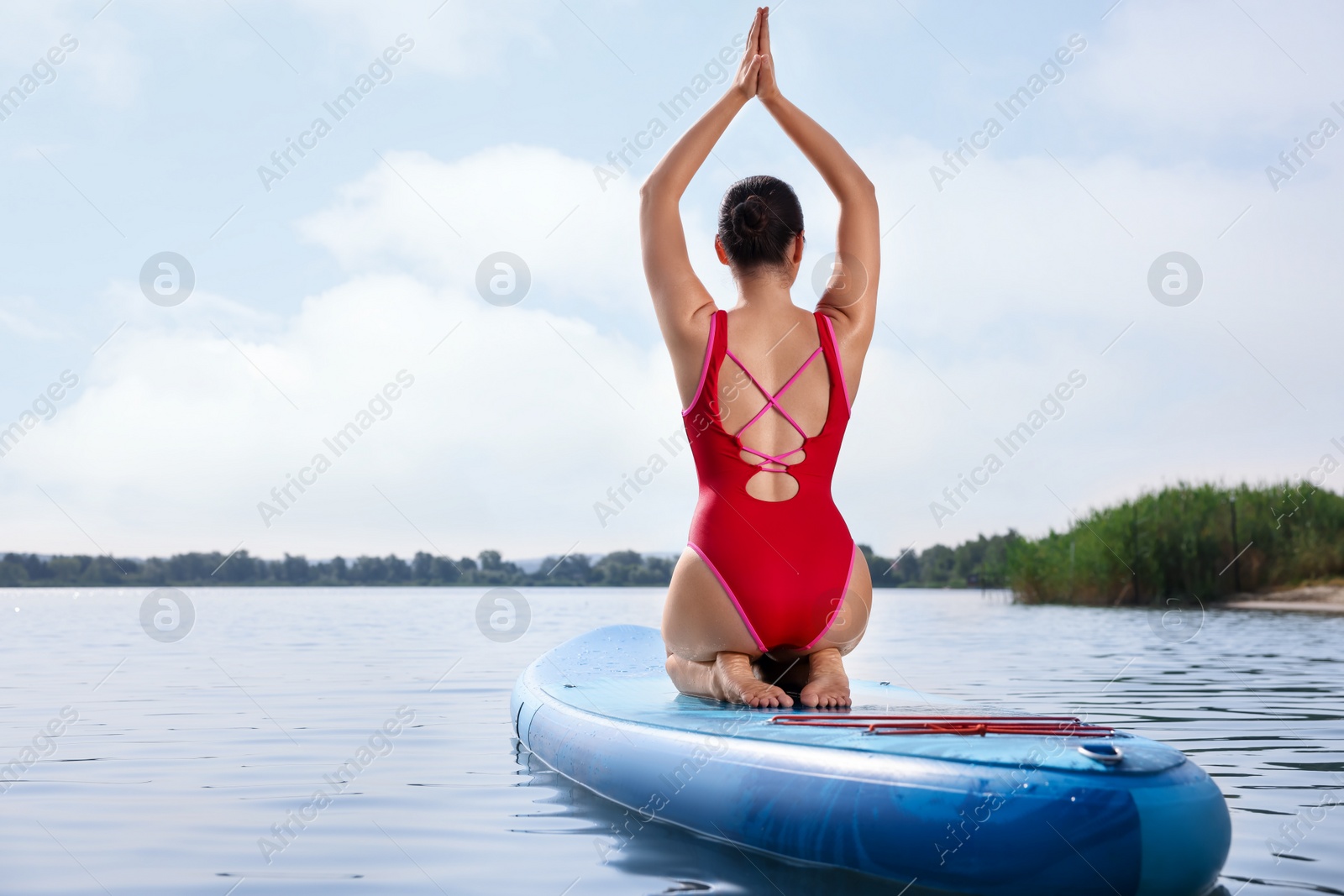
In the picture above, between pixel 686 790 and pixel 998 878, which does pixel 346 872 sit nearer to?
pixel 686 790

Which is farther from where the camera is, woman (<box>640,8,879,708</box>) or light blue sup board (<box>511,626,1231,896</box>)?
woman (<box>640,8,879,708</box>)

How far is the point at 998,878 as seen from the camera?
237 cm

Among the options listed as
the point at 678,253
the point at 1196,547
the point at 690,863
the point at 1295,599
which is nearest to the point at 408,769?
the point at 690,863

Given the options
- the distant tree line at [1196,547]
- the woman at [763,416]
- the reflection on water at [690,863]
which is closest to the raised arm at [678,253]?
the woman at [763,416]

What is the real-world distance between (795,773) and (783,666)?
88 cm

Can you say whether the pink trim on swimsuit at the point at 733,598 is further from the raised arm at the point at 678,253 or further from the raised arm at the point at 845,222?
the raised arm at the point at 845,222

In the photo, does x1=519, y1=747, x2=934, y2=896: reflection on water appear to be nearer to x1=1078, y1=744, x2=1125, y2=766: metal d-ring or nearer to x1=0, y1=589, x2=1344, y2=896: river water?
x1=0, y1=589, x2=1344, y2=896: river water

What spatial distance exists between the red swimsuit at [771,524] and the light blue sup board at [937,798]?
0.32m

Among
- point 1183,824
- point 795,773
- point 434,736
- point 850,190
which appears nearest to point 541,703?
point 434,736

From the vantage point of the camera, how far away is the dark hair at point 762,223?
3.39 metres

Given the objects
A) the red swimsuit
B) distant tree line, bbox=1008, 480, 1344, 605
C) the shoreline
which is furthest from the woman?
the shoreline

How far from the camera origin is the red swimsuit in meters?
3.29

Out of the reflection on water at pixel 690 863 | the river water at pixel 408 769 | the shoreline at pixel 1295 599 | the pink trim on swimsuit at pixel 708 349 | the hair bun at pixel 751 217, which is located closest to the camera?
Answer: the reflection on water at pixel 690 863

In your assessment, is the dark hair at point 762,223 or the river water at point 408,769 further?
the dark hair at point 762,223
